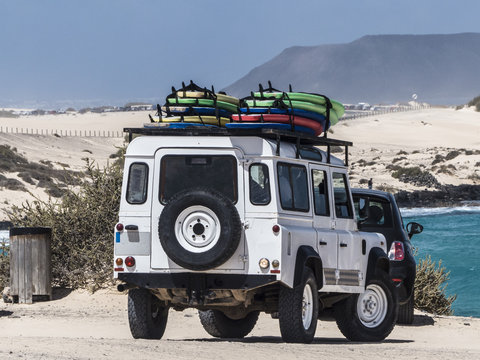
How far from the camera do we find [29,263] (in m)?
15.1

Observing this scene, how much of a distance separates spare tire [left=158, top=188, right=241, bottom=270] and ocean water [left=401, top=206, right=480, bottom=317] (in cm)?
1228

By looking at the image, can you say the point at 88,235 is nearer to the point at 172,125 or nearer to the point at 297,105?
the point at 172,125

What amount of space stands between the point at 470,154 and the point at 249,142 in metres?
64.6

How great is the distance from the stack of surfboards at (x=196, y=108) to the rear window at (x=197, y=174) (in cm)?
78

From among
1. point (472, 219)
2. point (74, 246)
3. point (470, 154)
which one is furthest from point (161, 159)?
point (470, 154)

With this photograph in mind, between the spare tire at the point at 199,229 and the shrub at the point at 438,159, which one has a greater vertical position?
the shrub at the point at 438,159

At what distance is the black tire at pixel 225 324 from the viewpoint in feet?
41.3

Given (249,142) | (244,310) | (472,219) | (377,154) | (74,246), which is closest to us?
(249,142)

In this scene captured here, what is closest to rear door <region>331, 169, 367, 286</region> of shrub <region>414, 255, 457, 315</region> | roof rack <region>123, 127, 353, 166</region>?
roof rack <region>123, 127, 353, 166</region>

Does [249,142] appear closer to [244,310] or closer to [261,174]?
[261,174]

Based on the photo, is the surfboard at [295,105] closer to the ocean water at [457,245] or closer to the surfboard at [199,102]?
the surfboard at [199,102]

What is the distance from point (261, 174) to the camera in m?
10.2

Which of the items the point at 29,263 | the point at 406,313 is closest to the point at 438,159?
the point at 406,313

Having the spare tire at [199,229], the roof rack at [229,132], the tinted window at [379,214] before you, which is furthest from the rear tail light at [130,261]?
the tinted window at [379,214]
